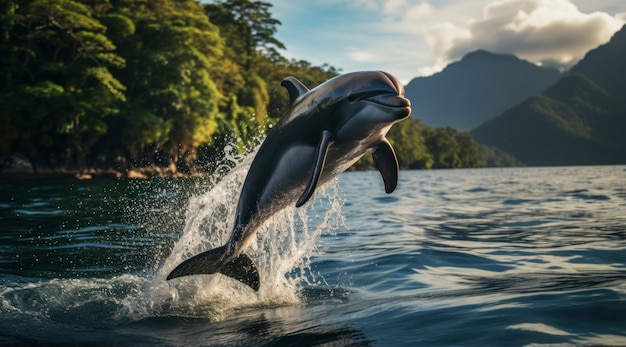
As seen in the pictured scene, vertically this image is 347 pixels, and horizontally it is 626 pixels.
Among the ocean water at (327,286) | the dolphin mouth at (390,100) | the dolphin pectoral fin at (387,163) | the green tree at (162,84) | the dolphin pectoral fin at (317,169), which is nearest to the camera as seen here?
the ocean water at (327,286)

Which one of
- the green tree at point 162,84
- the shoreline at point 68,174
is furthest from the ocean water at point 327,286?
the green tree at point 162,84

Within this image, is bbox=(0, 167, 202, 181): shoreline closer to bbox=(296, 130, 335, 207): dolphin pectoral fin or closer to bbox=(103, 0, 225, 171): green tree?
bbox=(103, 0, 225, 171): green tree

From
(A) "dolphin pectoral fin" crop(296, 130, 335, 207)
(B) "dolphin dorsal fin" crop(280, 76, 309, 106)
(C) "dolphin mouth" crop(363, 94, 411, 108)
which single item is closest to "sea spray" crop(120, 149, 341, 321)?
(B) "dolphin dorsal fin" crop(280, 76, 309, 106)

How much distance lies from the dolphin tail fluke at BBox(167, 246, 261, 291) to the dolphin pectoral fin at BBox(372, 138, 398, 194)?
1.84 m

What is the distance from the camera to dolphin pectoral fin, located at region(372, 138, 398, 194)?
568 centimetres

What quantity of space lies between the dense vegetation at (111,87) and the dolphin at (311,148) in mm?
29329

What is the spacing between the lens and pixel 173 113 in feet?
149

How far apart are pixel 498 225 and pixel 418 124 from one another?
→ 5346 inches

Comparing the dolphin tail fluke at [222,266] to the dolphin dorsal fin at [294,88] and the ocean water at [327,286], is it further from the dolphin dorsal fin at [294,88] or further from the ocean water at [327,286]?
the dolphin dorsal fin at [294,88]

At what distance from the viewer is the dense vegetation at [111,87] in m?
38.2

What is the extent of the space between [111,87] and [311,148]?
37.8m

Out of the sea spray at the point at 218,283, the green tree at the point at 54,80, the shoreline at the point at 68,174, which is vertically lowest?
the sea spray at the point at 218,283

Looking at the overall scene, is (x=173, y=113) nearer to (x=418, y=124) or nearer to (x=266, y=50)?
(x=266, y=50)

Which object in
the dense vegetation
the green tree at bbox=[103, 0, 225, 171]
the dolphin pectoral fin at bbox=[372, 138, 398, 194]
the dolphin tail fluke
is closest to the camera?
the dolphin pectoral fin at bbox=[372, 138, 398, 194]
